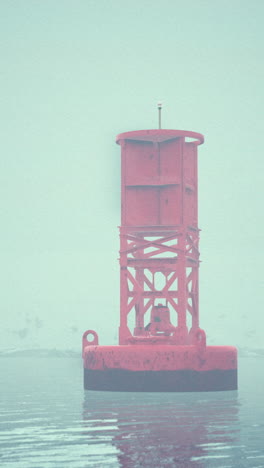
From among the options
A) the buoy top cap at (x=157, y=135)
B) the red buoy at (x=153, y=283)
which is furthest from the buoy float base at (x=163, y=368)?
the buoy top cap at (x=157, y=135)

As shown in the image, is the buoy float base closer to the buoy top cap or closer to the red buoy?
the red buoy

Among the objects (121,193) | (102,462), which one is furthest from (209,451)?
(121,193)

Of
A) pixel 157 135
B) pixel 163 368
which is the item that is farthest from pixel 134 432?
pixel 157 135

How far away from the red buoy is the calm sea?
1094 mm

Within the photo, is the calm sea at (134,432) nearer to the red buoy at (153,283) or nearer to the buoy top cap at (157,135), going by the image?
the red buoy at (153,283)

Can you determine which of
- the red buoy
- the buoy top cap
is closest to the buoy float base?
the red buoy

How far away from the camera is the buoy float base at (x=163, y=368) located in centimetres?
3794

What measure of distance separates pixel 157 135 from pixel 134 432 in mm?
17031

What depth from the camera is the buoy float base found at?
3794 cm

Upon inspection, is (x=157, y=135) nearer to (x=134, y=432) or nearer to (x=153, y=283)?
(x=153, y=283)

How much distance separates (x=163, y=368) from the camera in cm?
3791

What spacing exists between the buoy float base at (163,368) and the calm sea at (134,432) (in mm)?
697

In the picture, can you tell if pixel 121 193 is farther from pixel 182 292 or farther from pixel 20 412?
pixel 20 412

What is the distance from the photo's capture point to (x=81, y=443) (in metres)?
25.2
